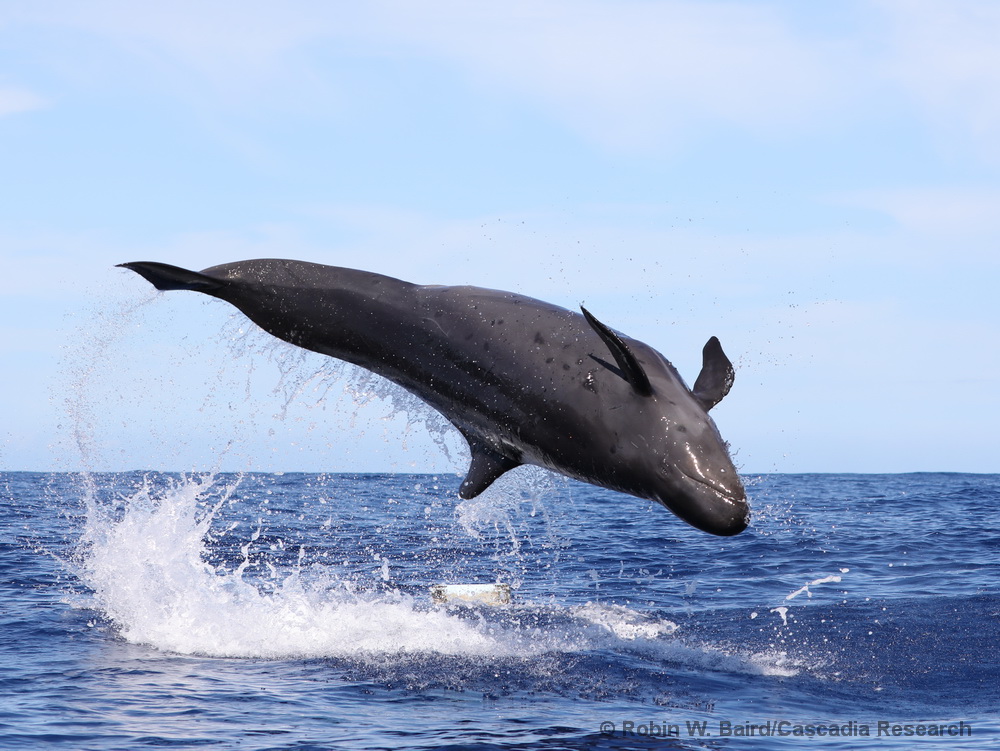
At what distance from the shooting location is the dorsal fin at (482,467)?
1086 cm

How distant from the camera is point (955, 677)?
14164 millimetres

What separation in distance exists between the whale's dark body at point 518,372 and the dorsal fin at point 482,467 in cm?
1

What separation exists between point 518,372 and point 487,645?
656 cm

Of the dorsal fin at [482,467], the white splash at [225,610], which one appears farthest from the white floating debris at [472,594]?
the dorsal fin at [482,467]

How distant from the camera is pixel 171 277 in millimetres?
10875

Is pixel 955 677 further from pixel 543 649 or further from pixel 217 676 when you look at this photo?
pixel 217 676

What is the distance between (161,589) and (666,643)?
27.7ft

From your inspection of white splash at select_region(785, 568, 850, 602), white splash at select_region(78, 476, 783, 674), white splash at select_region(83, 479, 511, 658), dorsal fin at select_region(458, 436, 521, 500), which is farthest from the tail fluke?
white splash at select_region(785, 568, 850, 602)

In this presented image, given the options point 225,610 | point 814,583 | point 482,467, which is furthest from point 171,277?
point 814,583

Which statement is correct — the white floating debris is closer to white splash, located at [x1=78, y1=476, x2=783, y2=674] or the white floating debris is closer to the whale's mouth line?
white splash, located at [x1=78, y1=476, x2=783, y2=674]

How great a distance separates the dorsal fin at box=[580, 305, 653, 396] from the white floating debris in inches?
387

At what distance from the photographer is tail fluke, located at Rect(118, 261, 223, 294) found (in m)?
10.7

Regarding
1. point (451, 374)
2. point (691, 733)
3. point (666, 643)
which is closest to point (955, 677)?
point (666, 643)

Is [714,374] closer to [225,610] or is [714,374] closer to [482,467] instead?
[482,467]
